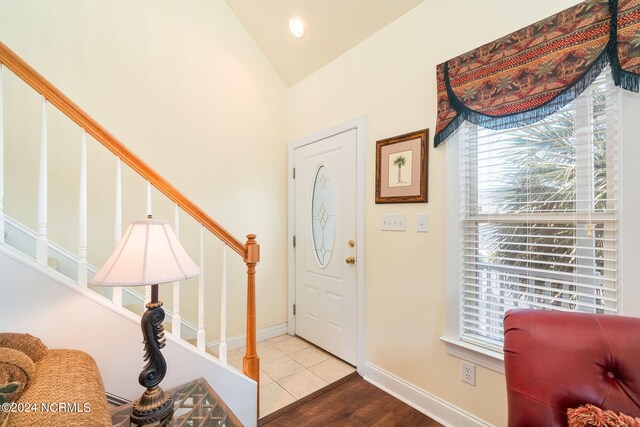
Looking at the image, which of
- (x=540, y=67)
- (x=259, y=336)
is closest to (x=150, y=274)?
(x=540, y=67)

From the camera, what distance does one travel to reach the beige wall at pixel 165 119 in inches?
74.5

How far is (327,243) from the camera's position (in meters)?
2.61

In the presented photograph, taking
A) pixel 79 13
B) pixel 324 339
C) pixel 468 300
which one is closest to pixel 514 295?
pixel 468 300

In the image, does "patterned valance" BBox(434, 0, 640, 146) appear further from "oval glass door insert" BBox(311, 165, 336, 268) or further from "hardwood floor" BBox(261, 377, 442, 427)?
"hardwood floor" BBox(261, 377, 442, 427)

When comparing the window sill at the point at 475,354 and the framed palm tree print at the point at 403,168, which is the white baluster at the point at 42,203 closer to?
the framed palm tree print at the point at 403,168

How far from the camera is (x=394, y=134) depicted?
2031 mm

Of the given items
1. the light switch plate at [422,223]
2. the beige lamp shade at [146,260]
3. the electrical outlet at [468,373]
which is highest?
the light switch plate at [422,223]

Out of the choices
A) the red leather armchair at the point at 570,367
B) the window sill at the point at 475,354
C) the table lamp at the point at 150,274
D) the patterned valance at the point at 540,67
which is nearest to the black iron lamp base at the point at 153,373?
the table lamp at the point at 150,274

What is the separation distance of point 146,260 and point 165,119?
175 centimetres

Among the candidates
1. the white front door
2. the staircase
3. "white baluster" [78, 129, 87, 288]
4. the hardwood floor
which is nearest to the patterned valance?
the white front door

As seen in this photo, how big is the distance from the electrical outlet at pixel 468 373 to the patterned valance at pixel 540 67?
1335 millimetres

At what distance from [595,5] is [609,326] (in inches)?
52.1

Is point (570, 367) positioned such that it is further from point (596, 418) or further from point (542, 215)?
point (542, 215)

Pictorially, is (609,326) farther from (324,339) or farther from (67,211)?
(67,211)
